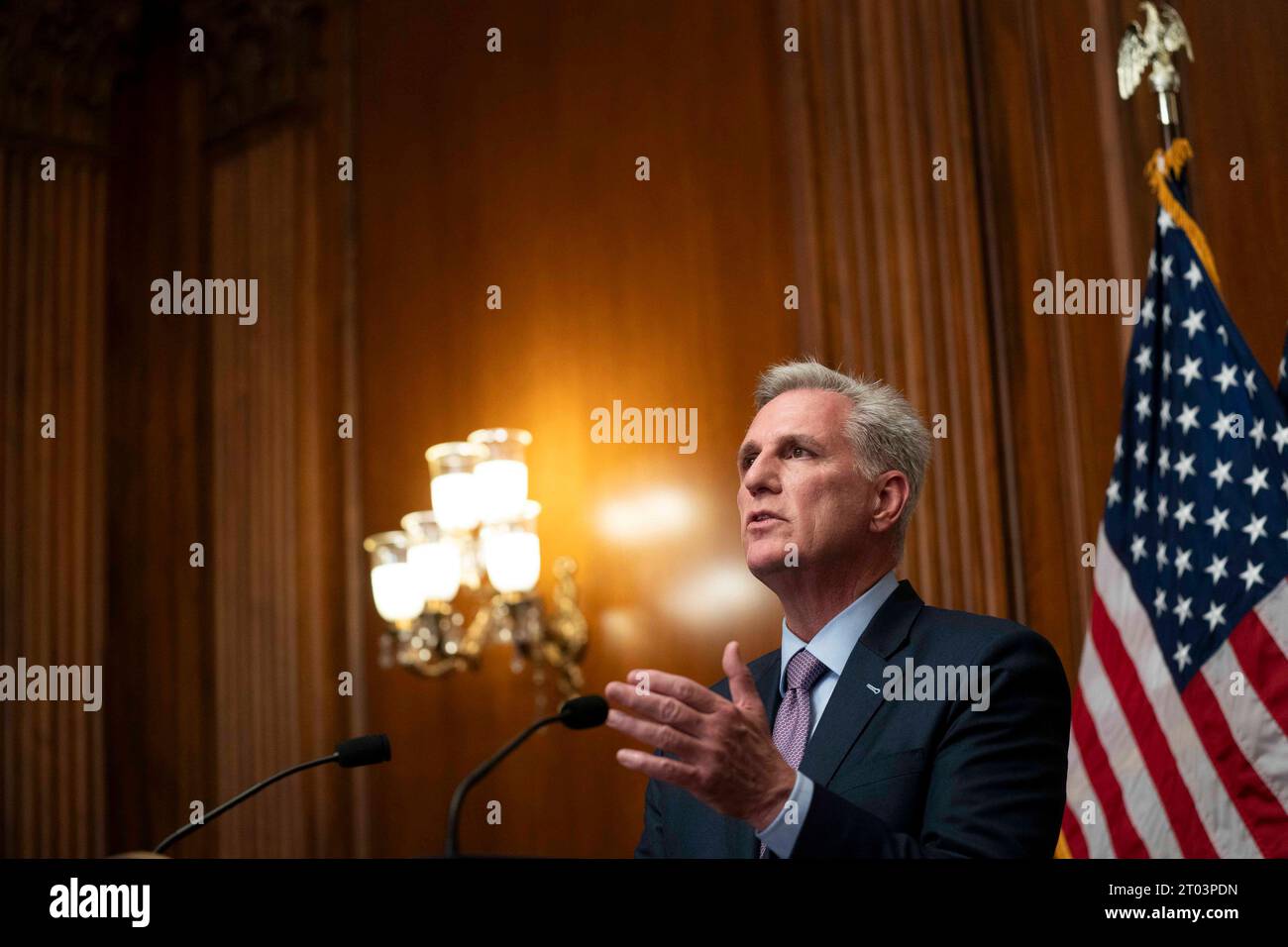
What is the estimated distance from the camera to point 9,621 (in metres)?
5.57

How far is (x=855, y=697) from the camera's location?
1959mm

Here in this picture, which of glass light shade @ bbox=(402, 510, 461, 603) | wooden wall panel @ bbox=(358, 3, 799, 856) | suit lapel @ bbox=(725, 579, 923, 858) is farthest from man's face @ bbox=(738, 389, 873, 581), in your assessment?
glass light shade @ bbox=(402, 510, 461, 603)

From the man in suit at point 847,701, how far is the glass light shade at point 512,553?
219cm

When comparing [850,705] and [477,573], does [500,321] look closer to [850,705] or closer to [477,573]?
[477,573]

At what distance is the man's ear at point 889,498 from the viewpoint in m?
2.27

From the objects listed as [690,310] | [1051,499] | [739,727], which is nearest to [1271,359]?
[1051,499]

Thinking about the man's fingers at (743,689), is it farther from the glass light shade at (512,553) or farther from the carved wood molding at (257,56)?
the carved wood molding at (257,56)

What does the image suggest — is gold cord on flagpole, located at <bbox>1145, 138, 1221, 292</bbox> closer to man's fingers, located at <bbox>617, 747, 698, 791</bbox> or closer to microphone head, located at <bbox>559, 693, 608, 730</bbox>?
microphone head, located at <bbox>559, 693, 608, 730</bbox>

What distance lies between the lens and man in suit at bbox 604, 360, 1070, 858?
5.10 feet

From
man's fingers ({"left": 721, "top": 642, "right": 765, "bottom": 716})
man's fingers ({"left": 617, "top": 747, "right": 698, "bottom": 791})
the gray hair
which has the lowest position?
man's fingers ({"left": 617, "top": 747, "right": 698, "bottom": 791})

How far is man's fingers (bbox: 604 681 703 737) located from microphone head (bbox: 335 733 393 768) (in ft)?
1.84

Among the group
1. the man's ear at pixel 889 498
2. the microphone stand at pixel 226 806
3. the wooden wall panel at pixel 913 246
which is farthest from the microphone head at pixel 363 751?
the wooden wall panel at pixel 913 246

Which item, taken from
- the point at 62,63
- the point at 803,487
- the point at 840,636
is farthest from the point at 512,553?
the point at 62,63

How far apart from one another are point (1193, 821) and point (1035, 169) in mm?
2024
